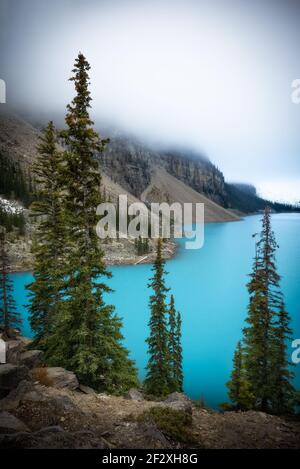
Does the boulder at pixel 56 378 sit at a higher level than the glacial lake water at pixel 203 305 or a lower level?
higher

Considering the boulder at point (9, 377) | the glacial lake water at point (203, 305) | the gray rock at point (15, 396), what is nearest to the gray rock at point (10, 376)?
the boulder at point (9, 377)

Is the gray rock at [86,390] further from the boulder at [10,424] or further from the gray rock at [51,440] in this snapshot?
the gray rock at [51,440]

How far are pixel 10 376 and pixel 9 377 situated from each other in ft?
→ 0.13

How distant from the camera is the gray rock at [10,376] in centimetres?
883

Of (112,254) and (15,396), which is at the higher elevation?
(15,396)

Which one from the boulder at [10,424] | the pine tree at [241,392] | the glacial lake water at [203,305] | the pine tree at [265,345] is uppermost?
the boulder at [10,424]

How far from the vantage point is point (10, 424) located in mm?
6730

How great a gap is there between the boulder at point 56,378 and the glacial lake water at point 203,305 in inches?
670

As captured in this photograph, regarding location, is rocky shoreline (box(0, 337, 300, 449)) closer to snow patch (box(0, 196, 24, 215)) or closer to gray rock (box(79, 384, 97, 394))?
gray rock (box(79, 384, 97, 394))

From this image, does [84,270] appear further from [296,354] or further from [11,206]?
[11,206]

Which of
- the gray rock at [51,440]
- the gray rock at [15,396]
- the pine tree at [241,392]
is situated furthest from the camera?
the pine tree at [241,392]

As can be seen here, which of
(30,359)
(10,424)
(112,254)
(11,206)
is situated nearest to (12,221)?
(11,206)

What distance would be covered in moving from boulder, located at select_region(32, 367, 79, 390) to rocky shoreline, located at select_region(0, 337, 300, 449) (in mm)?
61

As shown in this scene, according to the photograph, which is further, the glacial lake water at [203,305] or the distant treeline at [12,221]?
the distant treeline at [12,221]
